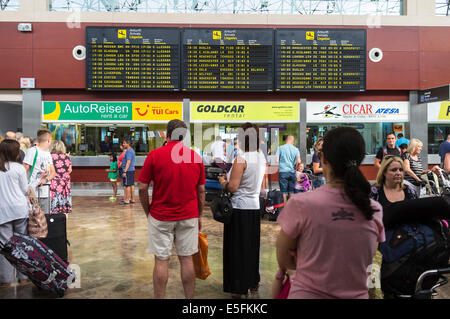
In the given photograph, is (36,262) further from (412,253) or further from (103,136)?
(103,136)

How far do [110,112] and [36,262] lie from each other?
8560 millimetres

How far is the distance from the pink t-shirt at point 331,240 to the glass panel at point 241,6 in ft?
38.0

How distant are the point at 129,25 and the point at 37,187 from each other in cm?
768

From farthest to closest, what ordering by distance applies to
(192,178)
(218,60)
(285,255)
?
(218,60)
(192,178)
(285,255)

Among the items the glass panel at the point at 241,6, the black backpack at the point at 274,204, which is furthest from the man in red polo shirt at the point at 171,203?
the glass panel at the point at 241,6

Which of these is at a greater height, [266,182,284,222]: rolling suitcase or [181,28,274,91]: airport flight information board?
[181,28,274,91]: airport flight information board

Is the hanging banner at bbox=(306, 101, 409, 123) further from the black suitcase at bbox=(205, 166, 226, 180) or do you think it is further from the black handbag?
the black handbag

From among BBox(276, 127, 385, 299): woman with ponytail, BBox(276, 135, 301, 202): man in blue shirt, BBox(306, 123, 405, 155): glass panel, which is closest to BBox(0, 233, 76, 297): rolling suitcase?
BBox(276, 127, 385, 299): woman with ponytail

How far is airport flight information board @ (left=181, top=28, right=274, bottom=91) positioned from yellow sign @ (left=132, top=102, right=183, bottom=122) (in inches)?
41.1

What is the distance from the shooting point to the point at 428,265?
2.29 meters

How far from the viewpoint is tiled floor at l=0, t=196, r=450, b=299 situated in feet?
11.5

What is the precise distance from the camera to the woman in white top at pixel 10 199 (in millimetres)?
3494
